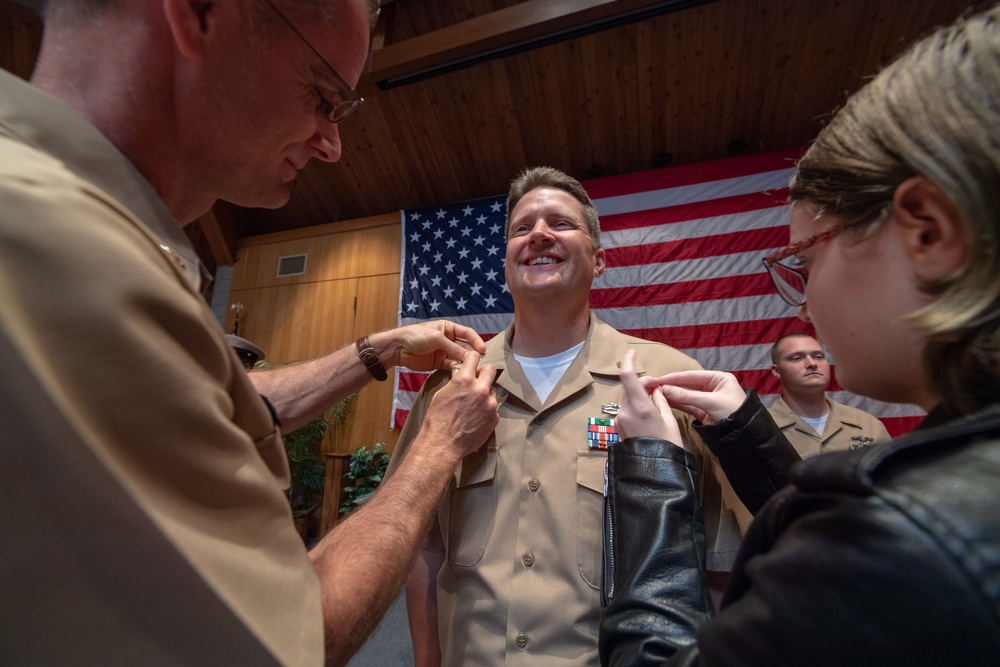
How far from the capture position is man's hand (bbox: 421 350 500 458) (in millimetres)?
1117

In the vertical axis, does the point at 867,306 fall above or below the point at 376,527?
above

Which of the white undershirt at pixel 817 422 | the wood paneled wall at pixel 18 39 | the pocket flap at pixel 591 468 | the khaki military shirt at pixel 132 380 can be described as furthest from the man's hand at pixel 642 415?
the wood paneled wall at pixel 18 39

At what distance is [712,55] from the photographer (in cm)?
433

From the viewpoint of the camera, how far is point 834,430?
3.17 meters

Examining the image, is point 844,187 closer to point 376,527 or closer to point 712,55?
point 376,527

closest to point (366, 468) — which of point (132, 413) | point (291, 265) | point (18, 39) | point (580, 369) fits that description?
point (291, 265)

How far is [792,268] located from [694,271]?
12.1ft

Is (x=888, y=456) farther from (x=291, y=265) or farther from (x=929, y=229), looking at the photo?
(x=291, y=265)

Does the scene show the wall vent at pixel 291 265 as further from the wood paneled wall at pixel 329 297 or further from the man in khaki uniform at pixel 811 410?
the man in khaki uniform at pixel 811 410

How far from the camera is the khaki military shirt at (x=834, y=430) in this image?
3.08m

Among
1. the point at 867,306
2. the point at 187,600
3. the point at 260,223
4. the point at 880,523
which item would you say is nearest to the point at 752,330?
the point at 867,306

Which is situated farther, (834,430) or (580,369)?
(834,430)

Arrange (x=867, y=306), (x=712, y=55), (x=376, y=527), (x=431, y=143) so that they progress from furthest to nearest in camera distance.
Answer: (x=431, y=143)
(x=712, y=55)
(x=376, y=527)
(x=867, y=306)

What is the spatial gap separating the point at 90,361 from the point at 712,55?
5.31 meters
